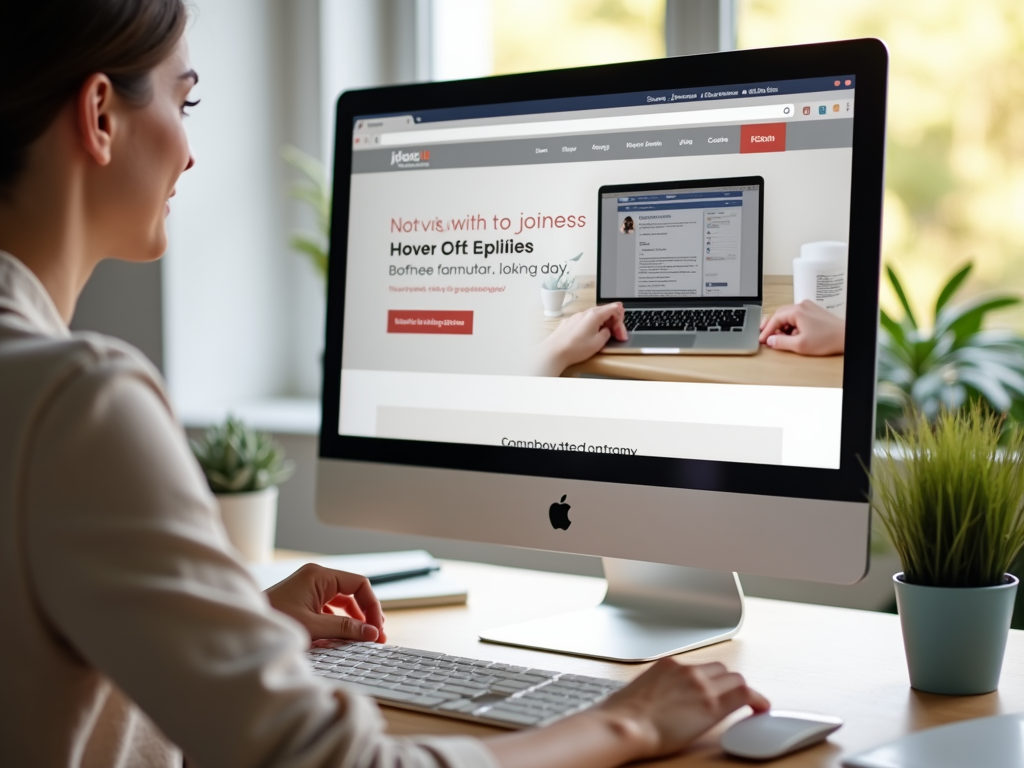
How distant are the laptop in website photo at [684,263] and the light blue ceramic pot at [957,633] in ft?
0.91

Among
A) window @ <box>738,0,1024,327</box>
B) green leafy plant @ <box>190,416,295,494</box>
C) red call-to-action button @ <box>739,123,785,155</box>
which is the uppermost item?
window @ <box>738,0,1024,327</box>

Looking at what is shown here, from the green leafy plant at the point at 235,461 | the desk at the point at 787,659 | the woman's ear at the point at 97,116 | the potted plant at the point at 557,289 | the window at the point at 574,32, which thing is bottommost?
the desk at the point at 787,659

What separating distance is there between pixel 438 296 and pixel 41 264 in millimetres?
491

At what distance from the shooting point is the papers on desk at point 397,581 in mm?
1337

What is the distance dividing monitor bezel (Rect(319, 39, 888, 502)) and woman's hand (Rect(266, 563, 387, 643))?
6.5 inches

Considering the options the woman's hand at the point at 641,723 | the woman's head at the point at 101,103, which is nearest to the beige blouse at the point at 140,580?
the woman's hand at the point at 641,723

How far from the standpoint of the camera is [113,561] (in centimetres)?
60

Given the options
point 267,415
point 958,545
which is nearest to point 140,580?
point 958,545

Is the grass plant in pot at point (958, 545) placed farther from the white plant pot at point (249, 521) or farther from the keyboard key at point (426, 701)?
the white plant pot at point (249, 521)

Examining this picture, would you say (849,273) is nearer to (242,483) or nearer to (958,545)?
(958,545)

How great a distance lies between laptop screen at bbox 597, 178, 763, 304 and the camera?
1.07 m

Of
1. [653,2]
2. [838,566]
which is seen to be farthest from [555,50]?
[838,566]

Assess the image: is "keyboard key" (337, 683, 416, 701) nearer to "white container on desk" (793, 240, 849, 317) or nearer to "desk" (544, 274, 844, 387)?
"desk" (544, 274, 844, 387)

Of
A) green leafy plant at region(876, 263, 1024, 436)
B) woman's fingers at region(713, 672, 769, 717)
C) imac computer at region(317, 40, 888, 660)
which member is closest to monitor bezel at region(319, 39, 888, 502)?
imac computer at region(317, 40, 888, 660)
